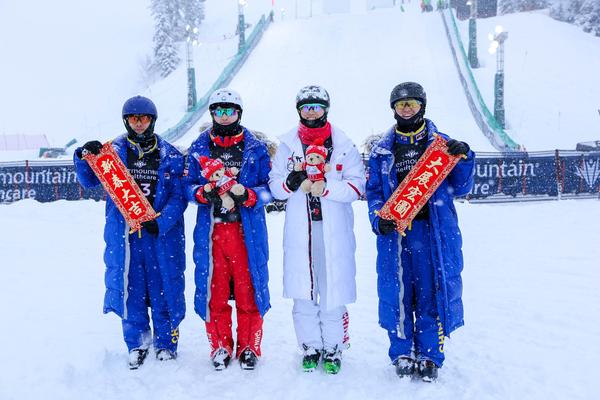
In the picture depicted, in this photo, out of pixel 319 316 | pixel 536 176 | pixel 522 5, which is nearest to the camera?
pixel 319 316

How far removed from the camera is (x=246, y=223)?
4.08 metres

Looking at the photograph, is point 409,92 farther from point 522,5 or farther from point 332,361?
point 522,5

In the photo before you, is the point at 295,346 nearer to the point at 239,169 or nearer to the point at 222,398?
the point at 222,398

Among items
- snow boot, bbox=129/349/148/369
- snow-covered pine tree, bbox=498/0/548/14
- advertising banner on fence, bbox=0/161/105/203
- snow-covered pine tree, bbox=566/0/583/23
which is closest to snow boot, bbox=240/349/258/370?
snow boot, bbox=129/349/148/369

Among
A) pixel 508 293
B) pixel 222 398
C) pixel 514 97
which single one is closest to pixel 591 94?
pixel 514 97

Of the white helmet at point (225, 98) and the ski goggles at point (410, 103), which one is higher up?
the white helmet at point (225, 98)

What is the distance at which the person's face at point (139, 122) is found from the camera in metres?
4.18

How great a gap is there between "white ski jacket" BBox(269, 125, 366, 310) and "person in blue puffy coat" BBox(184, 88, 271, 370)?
0.20 meters

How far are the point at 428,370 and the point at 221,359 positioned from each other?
1.62 m

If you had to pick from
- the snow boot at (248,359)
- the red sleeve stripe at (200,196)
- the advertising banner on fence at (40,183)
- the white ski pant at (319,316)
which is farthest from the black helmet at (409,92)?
the advertising banner on fence at (40,183)

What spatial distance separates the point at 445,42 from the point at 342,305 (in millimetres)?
29145

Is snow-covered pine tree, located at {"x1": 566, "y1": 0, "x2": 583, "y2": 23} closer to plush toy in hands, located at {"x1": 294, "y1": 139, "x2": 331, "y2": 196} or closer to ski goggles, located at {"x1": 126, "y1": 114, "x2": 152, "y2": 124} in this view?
plush toy in hands, located at {"x1": 294, "y1": 139, "x2": 331, "y2": 196}

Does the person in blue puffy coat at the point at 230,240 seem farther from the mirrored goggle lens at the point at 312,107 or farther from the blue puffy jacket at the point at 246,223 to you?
the mirrored goggle lens at the point at 312,107

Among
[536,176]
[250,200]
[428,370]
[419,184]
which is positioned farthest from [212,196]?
[536,176]
